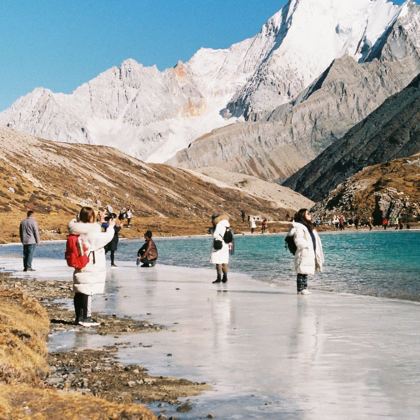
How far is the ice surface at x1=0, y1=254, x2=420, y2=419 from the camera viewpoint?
7.65 meters

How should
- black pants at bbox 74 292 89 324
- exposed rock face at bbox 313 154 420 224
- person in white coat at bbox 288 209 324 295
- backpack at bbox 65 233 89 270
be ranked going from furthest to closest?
exposed rock face at bbox 313 154 420 224, person in white coat at bbox 288 209 324 295, black pants at bbox 74 292 89 324, backpack at bbox 65 233 89 270

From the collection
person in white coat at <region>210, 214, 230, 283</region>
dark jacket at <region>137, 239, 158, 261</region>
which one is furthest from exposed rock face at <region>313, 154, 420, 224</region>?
person in white coat at <region>210, 214, 230, 283</region>

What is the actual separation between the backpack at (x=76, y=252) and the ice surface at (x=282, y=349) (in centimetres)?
137

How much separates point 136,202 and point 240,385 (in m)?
137

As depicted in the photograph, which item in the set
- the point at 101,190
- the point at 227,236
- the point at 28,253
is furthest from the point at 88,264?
→ the point at 101,190

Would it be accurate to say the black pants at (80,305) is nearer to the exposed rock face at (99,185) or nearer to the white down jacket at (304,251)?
the white down jacket at (304,251)

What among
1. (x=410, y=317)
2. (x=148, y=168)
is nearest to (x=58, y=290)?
(x=410, y=317)

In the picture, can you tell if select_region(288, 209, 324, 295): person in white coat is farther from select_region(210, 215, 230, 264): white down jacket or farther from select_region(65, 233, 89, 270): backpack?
select_region(65, 233, 89, 270): backpack

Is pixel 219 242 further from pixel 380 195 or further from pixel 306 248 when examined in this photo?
pixel 380 195

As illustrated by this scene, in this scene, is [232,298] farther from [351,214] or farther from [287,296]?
[351,214]

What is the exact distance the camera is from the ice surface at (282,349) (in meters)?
7.65

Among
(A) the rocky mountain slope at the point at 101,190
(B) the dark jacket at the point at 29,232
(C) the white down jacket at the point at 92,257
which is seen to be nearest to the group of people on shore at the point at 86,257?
(C) the white down jacket at the point at 92,257

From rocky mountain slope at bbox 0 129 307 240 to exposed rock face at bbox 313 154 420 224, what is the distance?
23.4 meters

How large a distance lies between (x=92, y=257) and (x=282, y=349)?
4.49 meters
